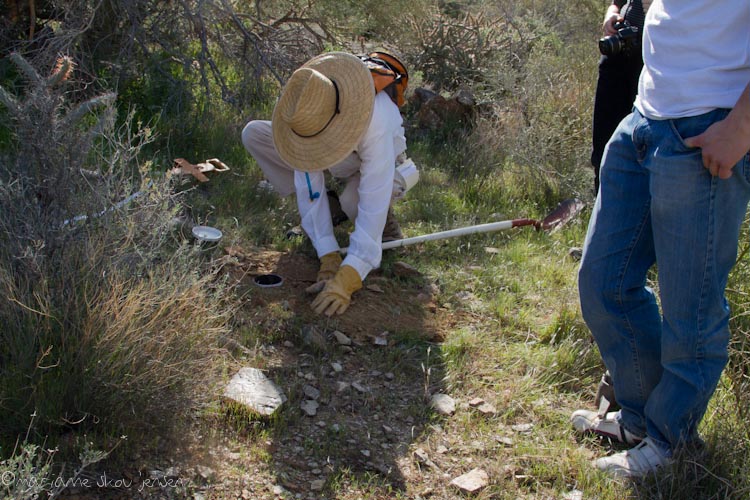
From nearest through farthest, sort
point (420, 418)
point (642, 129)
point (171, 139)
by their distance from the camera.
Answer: point (642, 129) → point (420, 418) → point (171, 139)

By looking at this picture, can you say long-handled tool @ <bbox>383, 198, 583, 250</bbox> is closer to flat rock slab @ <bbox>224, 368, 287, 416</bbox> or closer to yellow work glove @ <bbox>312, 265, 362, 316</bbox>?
yellow work glove @ <bbox>312, 265, 362, 316</bbox>

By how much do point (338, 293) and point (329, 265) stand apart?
30 cm

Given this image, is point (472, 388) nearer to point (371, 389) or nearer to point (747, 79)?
point (371, 389)

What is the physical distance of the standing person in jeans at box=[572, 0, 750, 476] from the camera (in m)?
2.05

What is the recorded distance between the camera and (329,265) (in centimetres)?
387

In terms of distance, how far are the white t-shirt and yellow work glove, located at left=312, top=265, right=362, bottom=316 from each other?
5.83 ft

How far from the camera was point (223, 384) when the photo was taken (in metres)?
2.81

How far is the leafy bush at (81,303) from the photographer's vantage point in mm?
2295

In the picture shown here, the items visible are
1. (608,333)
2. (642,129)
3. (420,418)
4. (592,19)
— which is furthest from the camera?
(592,19)

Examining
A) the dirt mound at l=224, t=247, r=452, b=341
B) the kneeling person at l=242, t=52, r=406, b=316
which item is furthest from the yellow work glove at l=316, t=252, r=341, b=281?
the dirt mound at l=224, t=247, r=452, b=341

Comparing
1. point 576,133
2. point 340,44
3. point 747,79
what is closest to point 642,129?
point 747,79

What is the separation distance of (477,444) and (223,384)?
946 mm

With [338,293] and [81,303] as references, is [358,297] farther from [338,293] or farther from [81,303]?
[81,303]

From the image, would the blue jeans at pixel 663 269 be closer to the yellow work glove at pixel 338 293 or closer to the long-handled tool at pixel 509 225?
the yellow work glove at pixel 338 293
